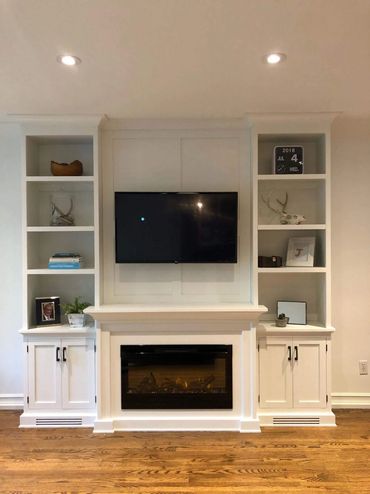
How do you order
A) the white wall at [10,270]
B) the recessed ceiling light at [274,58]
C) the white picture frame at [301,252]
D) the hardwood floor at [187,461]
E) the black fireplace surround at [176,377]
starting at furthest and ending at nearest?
the white wall at [10,270], the white picture frame at [301,252], the black fireplace surround at [176,377], the hardwood floor at [187,461], the recessed ceiling light at [274,58]

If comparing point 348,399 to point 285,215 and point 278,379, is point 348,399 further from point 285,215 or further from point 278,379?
point 285,215

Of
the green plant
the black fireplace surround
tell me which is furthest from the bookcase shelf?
the black fireplace surround

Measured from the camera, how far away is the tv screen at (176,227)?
10.5ft

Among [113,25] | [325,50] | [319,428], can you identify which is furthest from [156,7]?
[319,428]

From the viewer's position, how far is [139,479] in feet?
7.96

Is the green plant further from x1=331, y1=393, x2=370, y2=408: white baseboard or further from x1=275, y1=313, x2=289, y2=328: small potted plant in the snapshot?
x1=331, y1=393, x2=370, y2=408: white baseboard

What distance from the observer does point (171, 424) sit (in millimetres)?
3088

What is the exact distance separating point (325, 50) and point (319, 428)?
111 inches

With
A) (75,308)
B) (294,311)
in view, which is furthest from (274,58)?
(75,308)

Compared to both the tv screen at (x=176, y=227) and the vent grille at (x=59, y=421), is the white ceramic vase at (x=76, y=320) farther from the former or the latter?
the vent grille at (x=59, y=421)

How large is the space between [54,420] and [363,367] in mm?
2790

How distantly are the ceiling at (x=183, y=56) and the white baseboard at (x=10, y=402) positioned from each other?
8.26 feet

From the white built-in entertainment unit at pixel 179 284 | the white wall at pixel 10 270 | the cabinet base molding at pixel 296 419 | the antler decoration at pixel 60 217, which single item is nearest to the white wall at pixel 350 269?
the white built-in entertainment unit at pixel 179 284

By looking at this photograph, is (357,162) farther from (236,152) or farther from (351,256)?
(236,152)
